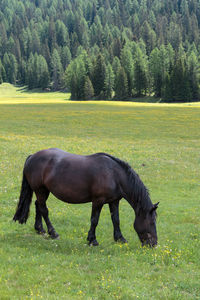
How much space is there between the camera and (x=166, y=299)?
21.3 ft

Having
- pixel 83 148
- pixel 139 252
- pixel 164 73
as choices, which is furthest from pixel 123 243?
pixel 164 73

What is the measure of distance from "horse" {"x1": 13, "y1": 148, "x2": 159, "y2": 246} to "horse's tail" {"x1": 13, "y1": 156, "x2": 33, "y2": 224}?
15.4 inches

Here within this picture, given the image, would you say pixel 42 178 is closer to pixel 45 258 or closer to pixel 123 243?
pixel 45 258

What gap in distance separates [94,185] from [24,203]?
295cm

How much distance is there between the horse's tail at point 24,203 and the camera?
418 inches

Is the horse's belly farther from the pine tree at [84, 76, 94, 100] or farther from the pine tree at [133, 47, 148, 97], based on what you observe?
the pine tree at [133, 47, 148, 97]

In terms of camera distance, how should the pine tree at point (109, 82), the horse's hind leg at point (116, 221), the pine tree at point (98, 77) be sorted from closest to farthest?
the horse's hind leg at point (116, 221), the pine tree at point (109, 82), the pine tree at point (98, 77)

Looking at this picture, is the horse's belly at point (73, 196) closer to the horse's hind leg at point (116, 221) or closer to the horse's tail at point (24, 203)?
the horse's hind leg at point (116, 221)

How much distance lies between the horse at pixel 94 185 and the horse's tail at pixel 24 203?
1.28 ft

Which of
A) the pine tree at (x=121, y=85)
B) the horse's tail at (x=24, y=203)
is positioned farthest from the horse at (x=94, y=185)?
the pine tree at (x=121, y=85)

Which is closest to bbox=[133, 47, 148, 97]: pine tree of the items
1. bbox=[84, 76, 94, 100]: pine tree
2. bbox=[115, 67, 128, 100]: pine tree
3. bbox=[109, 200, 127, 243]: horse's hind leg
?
bbox=[115, 67, 128, 100]: pine tree

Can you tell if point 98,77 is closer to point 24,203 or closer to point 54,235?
point 24,203

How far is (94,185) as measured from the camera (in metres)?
9.40

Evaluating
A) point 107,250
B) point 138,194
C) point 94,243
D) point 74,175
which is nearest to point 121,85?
point 74,175
